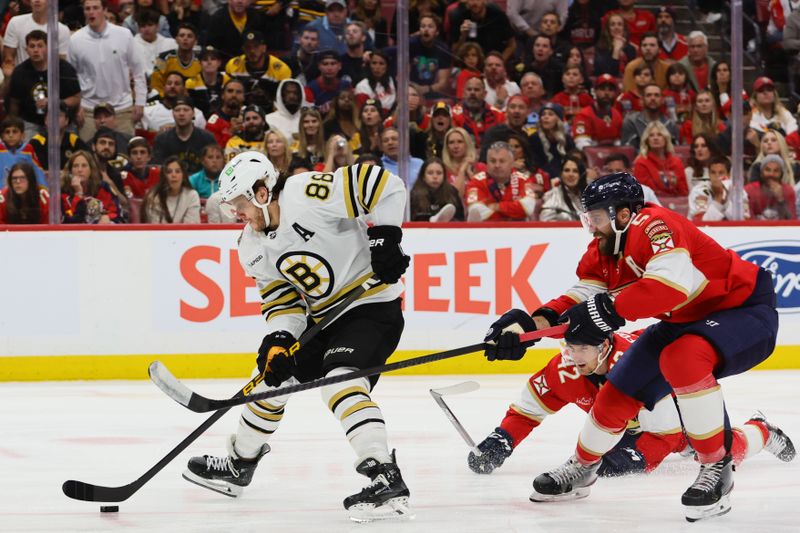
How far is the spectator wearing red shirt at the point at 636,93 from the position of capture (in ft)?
23.4

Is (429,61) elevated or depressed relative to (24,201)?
elevated

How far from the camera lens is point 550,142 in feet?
22.5

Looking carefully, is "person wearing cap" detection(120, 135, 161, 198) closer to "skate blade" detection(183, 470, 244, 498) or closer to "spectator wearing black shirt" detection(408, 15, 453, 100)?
"spectator wearing black shirt" detection(408, 15, 453, 100)

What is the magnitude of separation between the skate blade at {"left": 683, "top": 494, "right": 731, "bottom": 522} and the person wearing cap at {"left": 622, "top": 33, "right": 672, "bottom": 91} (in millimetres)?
4278

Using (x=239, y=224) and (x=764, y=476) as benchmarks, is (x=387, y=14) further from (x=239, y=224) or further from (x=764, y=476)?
(x=764, y=476)

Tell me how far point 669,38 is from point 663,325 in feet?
13.8

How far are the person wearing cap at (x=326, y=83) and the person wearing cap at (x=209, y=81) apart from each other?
48 centimetres

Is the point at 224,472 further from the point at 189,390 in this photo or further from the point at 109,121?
the point at 109,121

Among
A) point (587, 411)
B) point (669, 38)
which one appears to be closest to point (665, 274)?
point (587, 411)

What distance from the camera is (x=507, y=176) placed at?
Result: 6707 mm

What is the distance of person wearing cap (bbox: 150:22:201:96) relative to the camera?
22.1 feet

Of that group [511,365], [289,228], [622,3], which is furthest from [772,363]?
[289,228]

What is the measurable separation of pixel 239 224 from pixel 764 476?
3.36 m

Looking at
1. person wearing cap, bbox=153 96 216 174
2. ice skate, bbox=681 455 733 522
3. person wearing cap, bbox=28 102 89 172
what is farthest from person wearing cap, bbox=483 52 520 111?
ice skate, bbox=681 455 733 522
